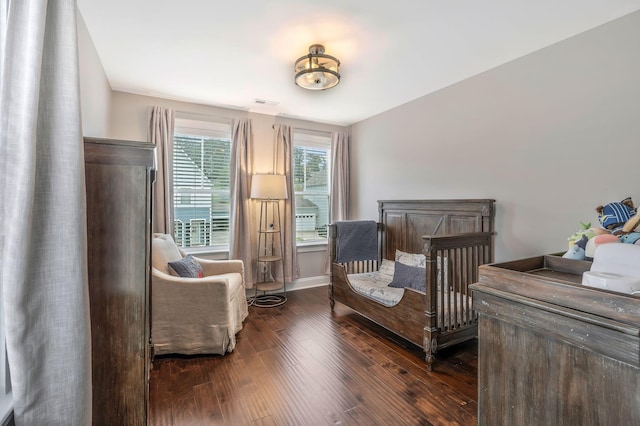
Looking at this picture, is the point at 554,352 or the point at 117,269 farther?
the point at 117,269

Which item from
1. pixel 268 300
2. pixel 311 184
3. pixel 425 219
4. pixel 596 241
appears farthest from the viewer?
pixel 311 184

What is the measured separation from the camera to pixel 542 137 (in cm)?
232

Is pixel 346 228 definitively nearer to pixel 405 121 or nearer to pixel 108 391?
pixel 405 121

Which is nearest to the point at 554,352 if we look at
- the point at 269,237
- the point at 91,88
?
the point at 91,88

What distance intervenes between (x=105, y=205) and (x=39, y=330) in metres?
Answer: 0.49

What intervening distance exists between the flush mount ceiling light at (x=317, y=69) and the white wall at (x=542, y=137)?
1.40 metres

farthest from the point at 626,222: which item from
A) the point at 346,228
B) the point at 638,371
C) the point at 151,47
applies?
the point at 151,47

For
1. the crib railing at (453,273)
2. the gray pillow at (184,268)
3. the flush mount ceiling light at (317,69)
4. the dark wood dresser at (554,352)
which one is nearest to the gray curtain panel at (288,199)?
the gray pillow at (184,268)

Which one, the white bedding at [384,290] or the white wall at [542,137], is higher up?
the white wall at [542,137]

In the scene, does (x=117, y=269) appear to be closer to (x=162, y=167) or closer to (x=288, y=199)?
(x=162, y=167)

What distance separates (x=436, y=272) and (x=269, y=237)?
2.35 metres

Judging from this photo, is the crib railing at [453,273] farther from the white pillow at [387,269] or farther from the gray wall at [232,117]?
the gray wall at [232,117]

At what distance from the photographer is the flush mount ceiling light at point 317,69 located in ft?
7.31

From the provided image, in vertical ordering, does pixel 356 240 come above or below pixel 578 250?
below
